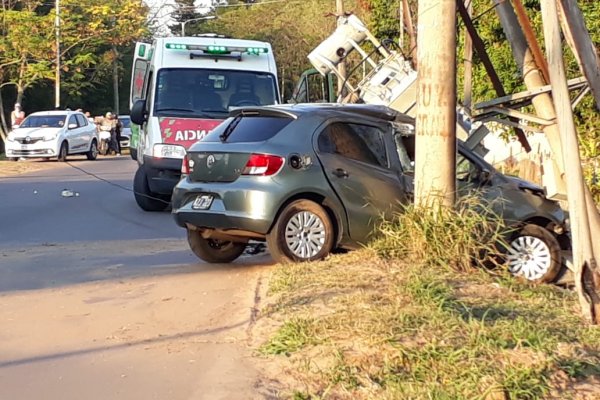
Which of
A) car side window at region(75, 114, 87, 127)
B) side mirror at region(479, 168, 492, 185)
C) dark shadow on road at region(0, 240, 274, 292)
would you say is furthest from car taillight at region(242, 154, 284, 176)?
car side window at region(75, 114, 87, 127)

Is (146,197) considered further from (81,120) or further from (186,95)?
(81,120)

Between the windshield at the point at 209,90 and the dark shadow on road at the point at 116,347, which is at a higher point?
the windshield at the point at 209,90

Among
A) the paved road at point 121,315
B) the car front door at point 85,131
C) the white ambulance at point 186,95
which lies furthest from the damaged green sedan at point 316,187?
the car front door at point 85,131

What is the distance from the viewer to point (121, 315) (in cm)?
756

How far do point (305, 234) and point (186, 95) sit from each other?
629 centimetres

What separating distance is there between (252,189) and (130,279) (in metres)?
1.48

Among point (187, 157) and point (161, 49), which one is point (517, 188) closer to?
point (187, 157)

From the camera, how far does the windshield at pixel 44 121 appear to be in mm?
30359

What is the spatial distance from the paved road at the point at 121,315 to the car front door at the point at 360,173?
1168mm

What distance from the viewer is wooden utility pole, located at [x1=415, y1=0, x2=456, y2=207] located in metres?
8.81

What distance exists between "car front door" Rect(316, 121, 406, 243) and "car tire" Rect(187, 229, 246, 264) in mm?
1469

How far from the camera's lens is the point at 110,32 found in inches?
1854

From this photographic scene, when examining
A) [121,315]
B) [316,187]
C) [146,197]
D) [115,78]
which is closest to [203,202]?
[316,187]

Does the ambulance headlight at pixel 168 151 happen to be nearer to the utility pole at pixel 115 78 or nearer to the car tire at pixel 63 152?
the car tire at pixel 63 152
